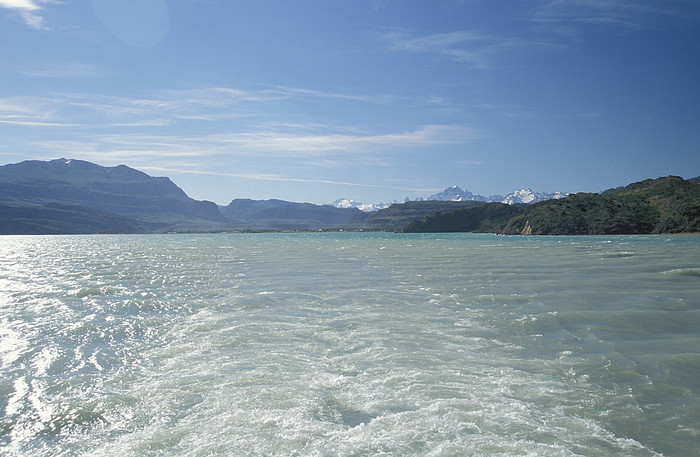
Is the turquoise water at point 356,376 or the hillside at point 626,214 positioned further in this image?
the hillside at point 626,214

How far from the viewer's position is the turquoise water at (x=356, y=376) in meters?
6.18

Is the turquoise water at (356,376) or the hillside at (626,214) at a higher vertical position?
the hillside at (626,214)

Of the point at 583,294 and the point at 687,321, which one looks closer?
the point at 687,321

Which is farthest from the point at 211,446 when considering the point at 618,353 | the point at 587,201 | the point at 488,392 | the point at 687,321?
the point at 587,201

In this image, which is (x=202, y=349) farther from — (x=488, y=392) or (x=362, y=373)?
(x=488, y=392)

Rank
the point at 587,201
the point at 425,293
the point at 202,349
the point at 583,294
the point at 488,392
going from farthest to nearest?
the point at 587,201 < the point at 425,293 < the point at 583,294 < the point at 202,349 < the point at 488,392

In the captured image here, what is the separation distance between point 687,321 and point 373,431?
12.1 metres

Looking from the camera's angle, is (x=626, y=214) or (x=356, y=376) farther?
(x=626, y=214)

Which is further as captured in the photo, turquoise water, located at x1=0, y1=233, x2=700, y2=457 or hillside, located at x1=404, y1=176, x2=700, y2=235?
hillside, located at x1=404, y1=176, x2=700, y2=235

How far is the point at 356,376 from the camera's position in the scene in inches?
352

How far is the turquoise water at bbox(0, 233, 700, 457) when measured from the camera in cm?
618

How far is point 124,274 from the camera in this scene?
3178 centimetres

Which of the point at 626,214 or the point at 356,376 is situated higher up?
the point at 626,214

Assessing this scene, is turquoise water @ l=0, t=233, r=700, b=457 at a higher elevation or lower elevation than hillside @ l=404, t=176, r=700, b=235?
lower
